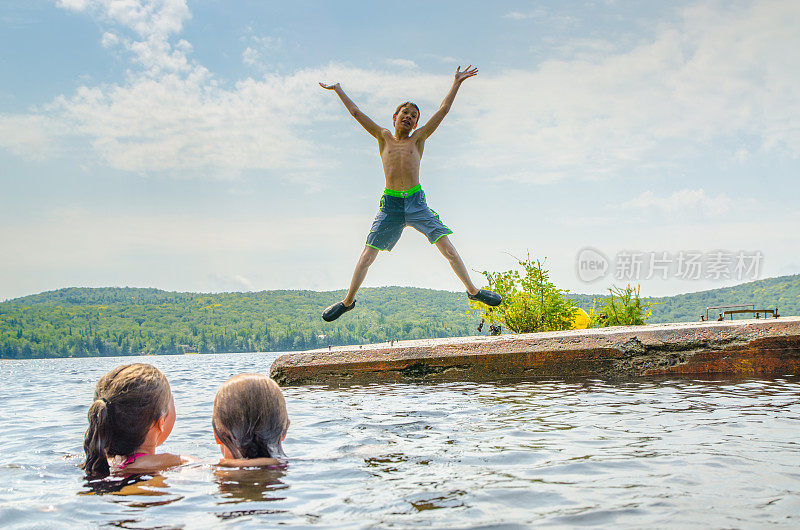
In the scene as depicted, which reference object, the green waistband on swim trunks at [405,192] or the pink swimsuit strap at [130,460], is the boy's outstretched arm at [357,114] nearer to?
the green waistband on swim trunks at [405,192]

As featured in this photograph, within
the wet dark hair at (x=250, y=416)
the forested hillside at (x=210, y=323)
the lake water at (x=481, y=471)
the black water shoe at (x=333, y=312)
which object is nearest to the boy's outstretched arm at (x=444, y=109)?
the black water shoe at (x=333, y=312)

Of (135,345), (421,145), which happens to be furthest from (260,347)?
(421,145)

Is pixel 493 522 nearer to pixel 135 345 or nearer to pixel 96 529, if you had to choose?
pixel 96 529

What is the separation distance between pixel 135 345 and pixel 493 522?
100308mm

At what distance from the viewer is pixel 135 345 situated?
94438mm

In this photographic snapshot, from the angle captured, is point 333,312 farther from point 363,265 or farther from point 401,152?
point 401,152

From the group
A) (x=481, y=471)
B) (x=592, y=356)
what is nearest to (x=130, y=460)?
(x=481, y=471)

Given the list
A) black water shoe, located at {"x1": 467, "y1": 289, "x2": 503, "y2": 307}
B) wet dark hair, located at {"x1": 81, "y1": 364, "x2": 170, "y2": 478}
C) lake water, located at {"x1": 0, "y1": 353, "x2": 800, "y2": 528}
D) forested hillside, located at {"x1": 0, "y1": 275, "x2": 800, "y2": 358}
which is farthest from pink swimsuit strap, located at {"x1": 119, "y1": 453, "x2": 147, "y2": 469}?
forested hillside, located at {"x1": 0, "y1": 275, "x2": 800, "y2": 358}

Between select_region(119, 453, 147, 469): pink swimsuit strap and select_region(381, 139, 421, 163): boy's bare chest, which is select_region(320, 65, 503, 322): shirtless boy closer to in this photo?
select_region(381, 139, 421, 163): boy's bare chest

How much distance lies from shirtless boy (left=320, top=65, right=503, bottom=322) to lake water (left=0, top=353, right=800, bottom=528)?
2780mm

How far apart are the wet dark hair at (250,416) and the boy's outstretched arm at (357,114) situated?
5876 millimetres

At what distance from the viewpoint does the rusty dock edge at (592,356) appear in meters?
8.34

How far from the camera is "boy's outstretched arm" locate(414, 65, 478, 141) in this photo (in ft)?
29.3

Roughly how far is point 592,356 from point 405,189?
11.3ft
